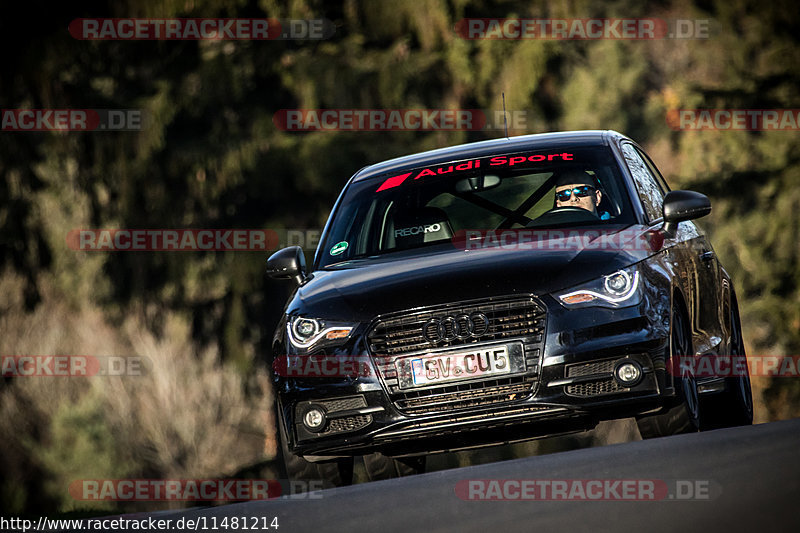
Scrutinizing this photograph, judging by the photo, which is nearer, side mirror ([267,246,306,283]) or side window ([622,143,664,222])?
side window ([622,143,664,222])

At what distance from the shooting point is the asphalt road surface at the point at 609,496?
502 centimetres

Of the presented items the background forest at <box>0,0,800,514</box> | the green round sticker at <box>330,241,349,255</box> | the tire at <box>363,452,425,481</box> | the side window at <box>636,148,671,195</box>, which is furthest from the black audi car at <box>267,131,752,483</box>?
the background forest at <box>0,0,800,514</box>

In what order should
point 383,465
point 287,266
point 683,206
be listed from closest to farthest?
point 683,206, point 287,266, point 383,465

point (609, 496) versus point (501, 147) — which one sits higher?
point (501, 147)

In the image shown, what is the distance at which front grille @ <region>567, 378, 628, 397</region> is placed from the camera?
269 inches

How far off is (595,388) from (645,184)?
2327 millimetres

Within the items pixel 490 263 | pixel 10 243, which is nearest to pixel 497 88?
pixel 10 243

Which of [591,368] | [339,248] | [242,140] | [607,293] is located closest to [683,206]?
[607,293]

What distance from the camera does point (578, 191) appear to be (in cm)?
834

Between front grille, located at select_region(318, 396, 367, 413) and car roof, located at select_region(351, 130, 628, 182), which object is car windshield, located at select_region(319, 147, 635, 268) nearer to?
car roof, located at select_region(351, 130, 628, 182)

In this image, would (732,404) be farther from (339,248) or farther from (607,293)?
(339,248)

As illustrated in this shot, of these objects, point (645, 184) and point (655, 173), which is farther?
point (655, 173)

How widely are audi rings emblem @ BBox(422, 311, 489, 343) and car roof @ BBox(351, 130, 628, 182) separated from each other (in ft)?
7.32

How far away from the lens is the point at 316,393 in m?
7.20
